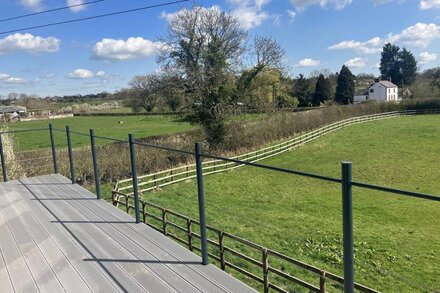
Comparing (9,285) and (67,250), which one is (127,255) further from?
(9,285)

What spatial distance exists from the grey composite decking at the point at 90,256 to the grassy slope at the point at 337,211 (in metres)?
1.31

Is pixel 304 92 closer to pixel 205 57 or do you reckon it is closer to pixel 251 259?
pixel 205 57

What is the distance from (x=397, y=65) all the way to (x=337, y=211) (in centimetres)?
6696

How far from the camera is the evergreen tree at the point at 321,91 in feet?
167

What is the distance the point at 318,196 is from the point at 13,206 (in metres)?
10.1

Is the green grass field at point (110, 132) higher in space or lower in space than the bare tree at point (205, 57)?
lower

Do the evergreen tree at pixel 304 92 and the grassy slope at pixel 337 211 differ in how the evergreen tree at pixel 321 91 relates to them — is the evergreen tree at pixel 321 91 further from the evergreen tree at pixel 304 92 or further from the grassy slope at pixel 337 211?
the grassy slope at pixel 337 211

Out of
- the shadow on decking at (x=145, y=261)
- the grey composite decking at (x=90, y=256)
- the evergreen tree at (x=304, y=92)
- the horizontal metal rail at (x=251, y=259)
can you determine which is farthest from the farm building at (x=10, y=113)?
the shadow on decking at (x=145, y=261)

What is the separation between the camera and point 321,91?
50969 mm

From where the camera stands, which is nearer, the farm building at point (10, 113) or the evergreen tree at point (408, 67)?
the farm building at point (10, 113)

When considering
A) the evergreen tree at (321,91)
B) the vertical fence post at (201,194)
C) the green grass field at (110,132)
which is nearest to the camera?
the vertical fence post at (201,194)

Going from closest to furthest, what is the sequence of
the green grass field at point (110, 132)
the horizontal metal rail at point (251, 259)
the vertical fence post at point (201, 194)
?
the vertical fence post at point (201, 194)
the horizontal metal rail at point (251, 259)
the green grass field at point (110, 132)

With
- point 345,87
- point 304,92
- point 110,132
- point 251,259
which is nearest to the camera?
point 251,259

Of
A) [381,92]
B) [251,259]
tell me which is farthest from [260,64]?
[381,92]
